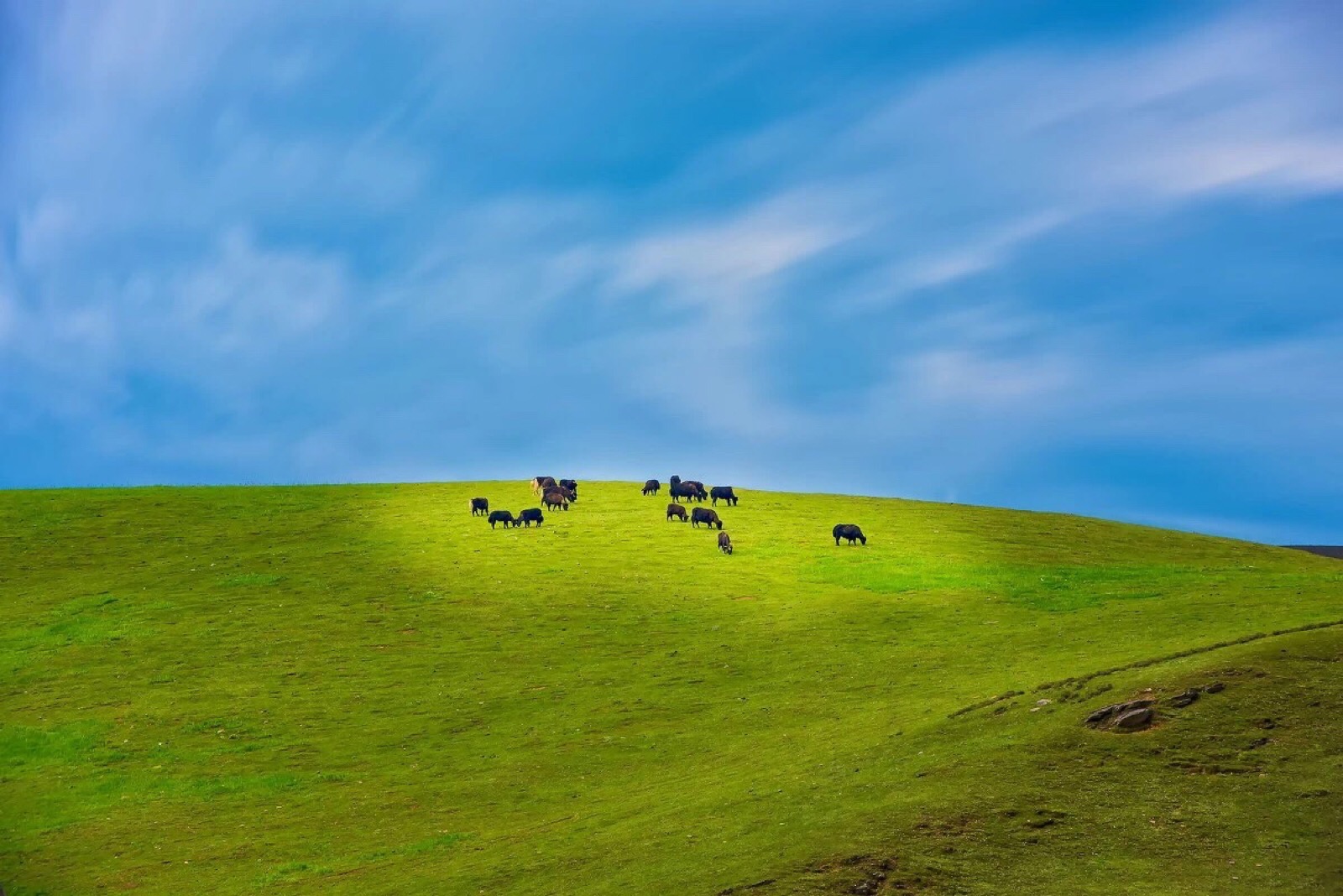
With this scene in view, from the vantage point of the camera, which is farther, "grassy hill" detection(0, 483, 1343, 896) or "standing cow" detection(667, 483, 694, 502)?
"standing cow" detection(667, 483, 694, 502)

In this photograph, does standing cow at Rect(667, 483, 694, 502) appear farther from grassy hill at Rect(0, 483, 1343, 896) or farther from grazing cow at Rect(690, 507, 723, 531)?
grazing cow at Rect(690, 507, 723, 531)

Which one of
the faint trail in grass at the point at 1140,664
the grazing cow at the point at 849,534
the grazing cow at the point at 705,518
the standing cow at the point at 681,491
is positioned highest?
the standing cow at the point at 681,491

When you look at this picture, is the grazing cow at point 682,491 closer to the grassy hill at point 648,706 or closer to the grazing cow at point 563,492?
the grassy hill at point 648,706

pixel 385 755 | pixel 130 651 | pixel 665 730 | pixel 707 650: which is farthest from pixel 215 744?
pixel 707 650

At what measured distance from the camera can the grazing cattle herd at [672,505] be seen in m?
62.3

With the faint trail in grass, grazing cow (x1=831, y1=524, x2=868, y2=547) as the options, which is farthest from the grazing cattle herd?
the faint trail in grass

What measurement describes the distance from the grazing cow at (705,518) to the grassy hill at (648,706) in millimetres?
1734

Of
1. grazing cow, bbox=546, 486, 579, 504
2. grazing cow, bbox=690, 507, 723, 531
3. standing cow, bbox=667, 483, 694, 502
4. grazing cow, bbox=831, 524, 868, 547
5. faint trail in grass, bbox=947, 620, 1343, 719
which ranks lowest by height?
faint trail in grass, bbox=947, 620, 1343, 719

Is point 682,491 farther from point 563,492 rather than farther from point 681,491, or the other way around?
point 563,492

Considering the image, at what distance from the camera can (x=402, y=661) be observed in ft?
144

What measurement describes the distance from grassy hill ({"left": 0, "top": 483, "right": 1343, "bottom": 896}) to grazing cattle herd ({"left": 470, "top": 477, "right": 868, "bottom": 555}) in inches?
42.6

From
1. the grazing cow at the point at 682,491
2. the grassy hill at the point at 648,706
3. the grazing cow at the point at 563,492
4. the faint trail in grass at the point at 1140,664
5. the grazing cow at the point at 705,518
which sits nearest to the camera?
the grassy hill at the point at 648,706

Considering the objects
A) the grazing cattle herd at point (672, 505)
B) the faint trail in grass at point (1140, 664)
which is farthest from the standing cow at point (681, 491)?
the faint trail in grass at point (1140, 664)

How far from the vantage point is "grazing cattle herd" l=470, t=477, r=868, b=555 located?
62.3 m
